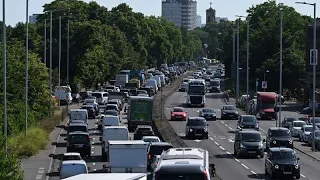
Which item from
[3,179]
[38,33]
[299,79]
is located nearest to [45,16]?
[38,33]

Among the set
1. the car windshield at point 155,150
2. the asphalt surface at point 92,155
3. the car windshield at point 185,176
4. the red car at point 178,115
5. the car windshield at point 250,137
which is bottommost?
the asphalt surface at point 92,155

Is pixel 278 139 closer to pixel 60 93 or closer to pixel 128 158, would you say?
pixel 128 158

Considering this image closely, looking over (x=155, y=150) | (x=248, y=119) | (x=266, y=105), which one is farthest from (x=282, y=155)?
(x=266, y=105)

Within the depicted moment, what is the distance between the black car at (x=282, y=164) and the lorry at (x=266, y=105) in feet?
141

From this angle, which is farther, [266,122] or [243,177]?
[266,122]

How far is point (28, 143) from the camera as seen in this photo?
56531mm

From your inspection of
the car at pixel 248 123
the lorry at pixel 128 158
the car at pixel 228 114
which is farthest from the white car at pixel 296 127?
the lorry at pixel 128 158

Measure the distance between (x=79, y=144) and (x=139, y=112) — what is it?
61.4 ft

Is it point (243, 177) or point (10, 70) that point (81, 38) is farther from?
point (243, 177)

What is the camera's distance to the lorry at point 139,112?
72081mm

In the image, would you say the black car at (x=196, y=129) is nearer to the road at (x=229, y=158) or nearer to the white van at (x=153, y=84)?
the road at (x=229, y=158)

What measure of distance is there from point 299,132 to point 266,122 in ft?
58.9

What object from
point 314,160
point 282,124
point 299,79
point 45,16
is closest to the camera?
point 314,160

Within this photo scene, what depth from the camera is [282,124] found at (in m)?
77.4
